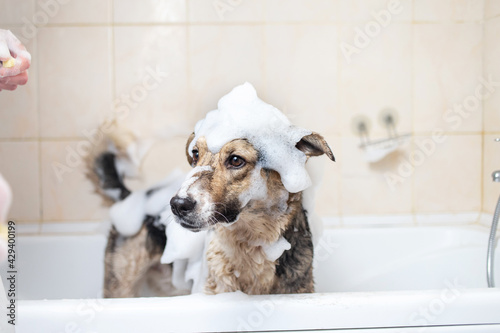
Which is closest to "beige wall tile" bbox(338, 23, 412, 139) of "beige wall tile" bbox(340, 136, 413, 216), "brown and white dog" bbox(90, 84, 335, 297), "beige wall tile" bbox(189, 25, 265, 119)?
"beige wall tile" bbox(340, 136, 413, 216)

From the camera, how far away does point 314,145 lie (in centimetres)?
101

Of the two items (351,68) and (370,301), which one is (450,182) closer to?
(351,68)

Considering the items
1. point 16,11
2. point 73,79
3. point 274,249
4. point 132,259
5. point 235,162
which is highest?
point 16,11

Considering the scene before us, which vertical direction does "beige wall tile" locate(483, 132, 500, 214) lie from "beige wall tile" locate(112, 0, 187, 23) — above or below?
below

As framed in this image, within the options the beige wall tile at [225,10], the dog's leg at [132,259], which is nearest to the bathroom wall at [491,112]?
the beige wall tile at [225,10]

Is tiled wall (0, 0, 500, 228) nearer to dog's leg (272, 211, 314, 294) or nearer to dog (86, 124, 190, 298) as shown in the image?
dog (86, 124, 190, 298)

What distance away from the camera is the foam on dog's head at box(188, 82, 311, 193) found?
1015 millimetres

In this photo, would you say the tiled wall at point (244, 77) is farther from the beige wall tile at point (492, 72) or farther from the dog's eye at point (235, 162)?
the dog's eye at point (235, 162)

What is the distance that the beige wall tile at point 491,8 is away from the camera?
1829 millimetres

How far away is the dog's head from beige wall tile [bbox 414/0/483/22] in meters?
1.23

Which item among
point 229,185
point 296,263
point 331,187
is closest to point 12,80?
point 229,185

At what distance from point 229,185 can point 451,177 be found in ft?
4.63

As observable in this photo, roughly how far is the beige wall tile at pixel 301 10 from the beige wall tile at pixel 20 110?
1.03 m

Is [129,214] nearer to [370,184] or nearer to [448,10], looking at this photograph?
[370,184]
